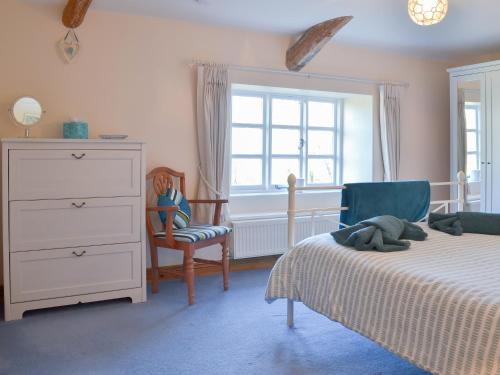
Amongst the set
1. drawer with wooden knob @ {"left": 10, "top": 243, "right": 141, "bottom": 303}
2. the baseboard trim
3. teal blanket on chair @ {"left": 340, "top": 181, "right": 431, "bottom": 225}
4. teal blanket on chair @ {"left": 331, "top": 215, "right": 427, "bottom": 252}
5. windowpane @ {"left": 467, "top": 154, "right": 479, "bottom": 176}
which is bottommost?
the baseboard trim

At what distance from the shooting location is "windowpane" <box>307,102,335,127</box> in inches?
193

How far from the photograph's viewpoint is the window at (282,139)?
4.56 meters

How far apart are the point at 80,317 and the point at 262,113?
2.64 m

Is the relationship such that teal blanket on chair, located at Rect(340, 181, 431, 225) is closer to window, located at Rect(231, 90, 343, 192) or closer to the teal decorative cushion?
the teal decorative cushion

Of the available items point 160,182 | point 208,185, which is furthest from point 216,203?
point 160,182

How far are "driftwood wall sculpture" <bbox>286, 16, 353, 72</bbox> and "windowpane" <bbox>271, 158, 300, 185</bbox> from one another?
3.16ft

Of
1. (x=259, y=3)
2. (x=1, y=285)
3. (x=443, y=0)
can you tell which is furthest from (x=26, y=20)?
(x=443, y=0)

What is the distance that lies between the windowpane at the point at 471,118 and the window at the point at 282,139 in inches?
51.9

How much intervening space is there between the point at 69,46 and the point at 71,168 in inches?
42.4

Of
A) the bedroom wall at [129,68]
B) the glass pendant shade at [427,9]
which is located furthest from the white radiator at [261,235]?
the glass pendant shade at [427,9]

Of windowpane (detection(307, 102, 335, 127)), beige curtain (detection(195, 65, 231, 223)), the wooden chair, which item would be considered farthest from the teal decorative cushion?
windowpane (detection(307, 102, 335, 127))

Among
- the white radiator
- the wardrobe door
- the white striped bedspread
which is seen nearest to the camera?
the white striped bedspread

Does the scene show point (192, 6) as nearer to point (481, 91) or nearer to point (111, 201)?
point (111, 201)

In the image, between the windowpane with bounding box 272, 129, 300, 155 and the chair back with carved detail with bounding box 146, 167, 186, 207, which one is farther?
the windowpane with bounding box 272, 129, 300, 155
